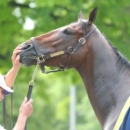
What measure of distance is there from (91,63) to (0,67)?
8325 millimetres

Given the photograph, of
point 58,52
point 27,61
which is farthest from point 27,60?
point 58,52

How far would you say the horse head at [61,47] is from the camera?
619cm

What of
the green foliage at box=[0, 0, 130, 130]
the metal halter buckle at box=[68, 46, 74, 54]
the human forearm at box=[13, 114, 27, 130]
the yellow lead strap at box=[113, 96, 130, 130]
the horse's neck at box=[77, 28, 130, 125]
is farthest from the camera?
the green foliage at box=[0, 0, 130, 130]

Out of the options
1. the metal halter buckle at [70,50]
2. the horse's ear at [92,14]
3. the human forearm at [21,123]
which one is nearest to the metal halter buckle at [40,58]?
the metal halter buckle at [70,50]

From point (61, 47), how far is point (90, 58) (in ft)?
0.97

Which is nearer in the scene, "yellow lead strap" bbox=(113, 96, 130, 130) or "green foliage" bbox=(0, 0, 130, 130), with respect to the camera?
→ "yellow lead strap" bbox=(113, 96, 130, 130)

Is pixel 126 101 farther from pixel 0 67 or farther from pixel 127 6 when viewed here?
pixel 0 67

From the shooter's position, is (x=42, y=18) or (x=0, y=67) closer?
(x=42, y=18)

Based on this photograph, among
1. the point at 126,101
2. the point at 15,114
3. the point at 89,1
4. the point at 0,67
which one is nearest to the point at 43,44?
the point at 126,101

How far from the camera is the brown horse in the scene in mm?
6102

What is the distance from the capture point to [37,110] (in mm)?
28109

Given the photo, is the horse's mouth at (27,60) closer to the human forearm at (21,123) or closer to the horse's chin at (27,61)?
the horse's chin at (27,61)

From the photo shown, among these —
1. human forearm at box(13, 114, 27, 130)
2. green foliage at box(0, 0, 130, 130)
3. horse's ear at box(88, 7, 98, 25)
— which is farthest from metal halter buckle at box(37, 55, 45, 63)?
green foliage at box(0, 0, 130, 130)

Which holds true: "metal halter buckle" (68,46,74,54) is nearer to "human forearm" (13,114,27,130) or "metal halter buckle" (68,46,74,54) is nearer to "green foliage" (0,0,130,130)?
"human forearm" (13,114,27,130)
